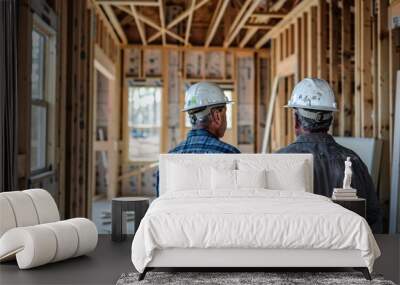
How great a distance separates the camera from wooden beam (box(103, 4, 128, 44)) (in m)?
8.70

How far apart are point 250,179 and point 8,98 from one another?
82.1 inches

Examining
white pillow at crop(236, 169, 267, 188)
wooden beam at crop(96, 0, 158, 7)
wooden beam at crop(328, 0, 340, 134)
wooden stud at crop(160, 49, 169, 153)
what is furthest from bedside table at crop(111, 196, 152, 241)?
wooden stud at crop(160, 49, 169, 153)

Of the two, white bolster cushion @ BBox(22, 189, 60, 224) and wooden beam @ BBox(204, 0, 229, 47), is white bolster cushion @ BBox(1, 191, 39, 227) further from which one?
wooden beam @ BBox(204, 0, 229, 47)

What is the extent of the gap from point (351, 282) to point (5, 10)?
334 centimetres

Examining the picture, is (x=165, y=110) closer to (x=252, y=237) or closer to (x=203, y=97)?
(x=203, y=97)

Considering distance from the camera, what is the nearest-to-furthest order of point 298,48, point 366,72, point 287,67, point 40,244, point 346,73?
point 40,244 → point 366,72 → point 346,73 → point 298,48 → point 287,67

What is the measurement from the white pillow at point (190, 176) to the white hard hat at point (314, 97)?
2.97 feet

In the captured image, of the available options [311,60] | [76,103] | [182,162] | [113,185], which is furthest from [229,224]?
[113,185]

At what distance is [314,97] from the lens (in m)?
4.46

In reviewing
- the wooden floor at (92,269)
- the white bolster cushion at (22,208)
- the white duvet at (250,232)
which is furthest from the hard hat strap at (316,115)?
the white bolster cushion at (22,208)

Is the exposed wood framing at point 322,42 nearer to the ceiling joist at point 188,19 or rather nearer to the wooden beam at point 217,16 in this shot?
the ceiling joist at point 188,19

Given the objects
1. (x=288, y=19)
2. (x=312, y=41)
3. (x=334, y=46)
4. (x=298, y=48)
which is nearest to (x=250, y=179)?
(x=334, y=46)

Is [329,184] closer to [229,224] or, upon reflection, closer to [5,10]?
[229,224]

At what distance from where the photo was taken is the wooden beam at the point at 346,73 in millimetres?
6672
